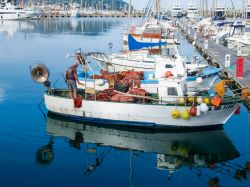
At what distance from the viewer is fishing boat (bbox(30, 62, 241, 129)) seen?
797 inches

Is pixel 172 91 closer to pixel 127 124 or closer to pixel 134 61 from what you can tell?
pixel 127 124

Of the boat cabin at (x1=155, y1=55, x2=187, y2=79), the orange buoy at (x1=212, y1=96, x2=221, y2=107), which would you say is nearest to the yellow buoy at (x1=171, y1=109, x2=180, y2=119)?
the orange buoy at (x1=212, y1=96, x2=221, y2=107)

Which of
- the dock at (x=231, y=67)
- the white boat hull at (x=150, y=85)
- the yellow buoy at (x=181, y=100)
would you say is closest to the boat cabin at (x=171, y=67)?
the white boat hull at (x=150, y=85)

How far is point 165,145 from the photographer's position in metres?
19.5

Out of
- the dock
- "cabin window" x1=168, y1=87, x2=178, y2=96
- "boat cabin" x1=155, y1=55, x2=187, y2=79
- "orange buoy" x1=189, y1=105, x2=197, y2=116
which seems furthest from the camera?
the dock

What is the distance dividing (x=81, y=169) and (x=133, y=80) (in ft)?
28.8

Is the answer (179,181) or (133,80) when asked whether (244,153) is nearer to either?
(179,181)

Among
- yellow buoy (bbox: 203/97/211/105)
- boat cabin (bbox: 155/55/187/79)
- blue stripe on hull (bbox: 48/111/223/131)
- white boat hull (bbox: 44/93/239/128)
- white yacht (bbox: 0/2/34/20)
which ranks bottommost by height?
blue stripe on hull (bbox: 48/111/223/131)

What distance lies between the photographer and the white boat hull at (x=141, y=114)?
20.5 m

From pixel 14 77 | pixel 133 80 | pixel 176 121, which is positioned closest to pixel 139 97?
pixel 176 121

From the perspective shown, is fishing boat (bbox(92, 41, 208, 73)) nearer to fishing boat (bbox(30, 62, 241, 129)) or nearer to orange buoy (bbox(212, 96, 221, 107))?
fishing boat (bbox(30, 62, 241, 129))

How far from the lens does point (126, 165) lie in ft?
55.9

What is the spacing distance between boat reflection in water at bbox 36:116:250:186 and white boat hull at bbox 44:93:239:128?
0.43 meters

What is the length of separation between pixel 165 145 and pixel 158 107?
73.8 inches
